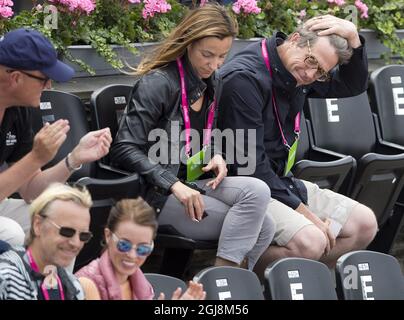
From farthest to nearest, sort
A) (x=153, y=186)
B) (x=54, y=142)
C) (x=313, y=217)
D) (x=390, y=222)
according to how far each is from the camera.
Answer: (x=390, y=222), (x=313, y=217), (x=153, y=186), (x=54, y=142)

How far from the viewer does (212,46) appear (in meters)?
4.76

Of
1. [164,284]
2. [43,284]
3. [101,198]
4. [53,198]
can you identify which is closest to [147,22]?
[101,198]

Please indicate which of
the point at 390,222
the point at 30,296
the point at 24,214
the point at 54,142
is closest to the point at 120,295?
the point at 30,296

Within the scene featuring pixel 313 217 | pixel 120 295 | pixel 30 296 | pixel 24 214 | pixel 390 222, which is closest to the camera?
pixel 30 296

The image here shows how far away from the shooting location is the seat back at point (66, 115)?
5.00m

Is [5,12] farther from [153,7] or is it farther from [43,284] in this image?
[43,284]

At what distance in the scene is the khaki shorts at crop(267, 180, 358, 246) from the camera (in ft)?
16.2

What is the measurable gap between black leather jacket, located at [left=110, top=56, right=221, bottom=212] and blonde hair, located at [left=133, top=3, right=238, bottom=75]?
0.06 m

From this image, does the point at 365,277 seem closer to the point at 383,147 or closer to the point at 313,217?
the point at 313,217

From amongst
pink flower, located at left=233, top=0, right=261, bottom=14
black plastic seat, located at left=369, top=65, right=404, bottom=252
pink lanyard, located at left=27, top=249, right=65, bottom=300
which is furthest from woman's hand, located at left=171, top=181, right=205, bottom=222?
black plastic seat, located at left=369, top=65, right=404, bottom=252

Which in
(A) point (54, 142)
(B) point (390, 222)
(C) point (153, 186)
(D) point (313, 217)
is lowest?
(B) point (390, 222)

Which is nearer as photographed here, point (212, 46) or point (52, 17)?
point (212, 46)

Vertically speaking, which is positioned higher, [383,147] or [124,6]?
[124,6]

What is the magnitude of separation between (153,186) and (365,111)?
73.4 inches
